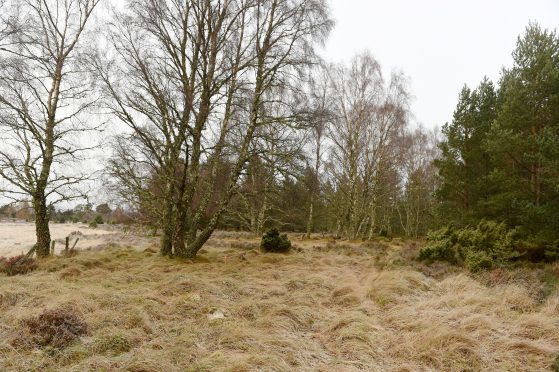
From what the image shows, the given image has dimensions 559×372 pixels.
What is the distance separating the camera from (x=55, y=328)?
3.33 m

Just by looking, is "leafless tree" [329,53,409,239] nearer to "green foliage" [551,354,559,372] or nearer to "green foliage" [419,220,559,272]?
"green foliage" [419,220,559,272]

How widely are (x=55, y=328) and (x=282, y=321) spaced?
273cm

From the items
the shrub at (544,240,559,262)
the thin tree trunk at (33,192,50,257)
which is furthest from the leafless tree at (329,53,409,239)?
the thin tree trunk at (33,192,50,257)

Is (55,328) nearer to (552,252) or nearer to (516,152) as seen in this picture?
(552,252)

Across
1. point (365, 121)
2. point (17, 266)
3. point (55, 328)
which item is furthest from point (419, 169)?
point (55, 328)

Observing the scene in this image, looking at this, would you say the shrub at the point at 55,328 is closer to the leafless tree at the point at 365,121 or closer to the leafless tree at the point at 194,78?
the leafless tree at the point at 194,78

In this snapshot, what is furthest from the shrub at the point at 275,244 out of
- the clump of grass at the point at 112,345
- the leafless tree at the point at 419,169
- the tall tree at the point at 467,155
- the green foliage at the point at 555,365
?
the leafless tree at the point at 419,169

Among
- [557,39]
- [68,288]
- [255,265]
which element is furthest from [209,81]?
[557,39]

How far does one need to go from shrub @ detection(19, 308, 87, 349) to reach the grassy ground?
0.07m

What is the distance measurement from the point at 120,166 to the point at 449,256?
1012 centimetres

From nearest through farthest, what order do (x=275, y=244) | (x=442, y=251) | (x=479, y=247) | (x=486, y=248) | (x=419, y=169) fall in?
1. (x=486, y=248)
2. (x=479, y=247)
3. (x=442, y=251)
4. (x=275, y=244)
5. (x=419, y=169)

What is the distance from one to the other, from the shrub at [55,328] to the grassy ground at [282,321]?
0.23 feet

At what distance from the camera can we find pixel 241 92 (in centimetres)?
936

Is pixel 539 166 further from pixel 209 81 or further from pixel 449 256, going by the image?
pixel 209 81
